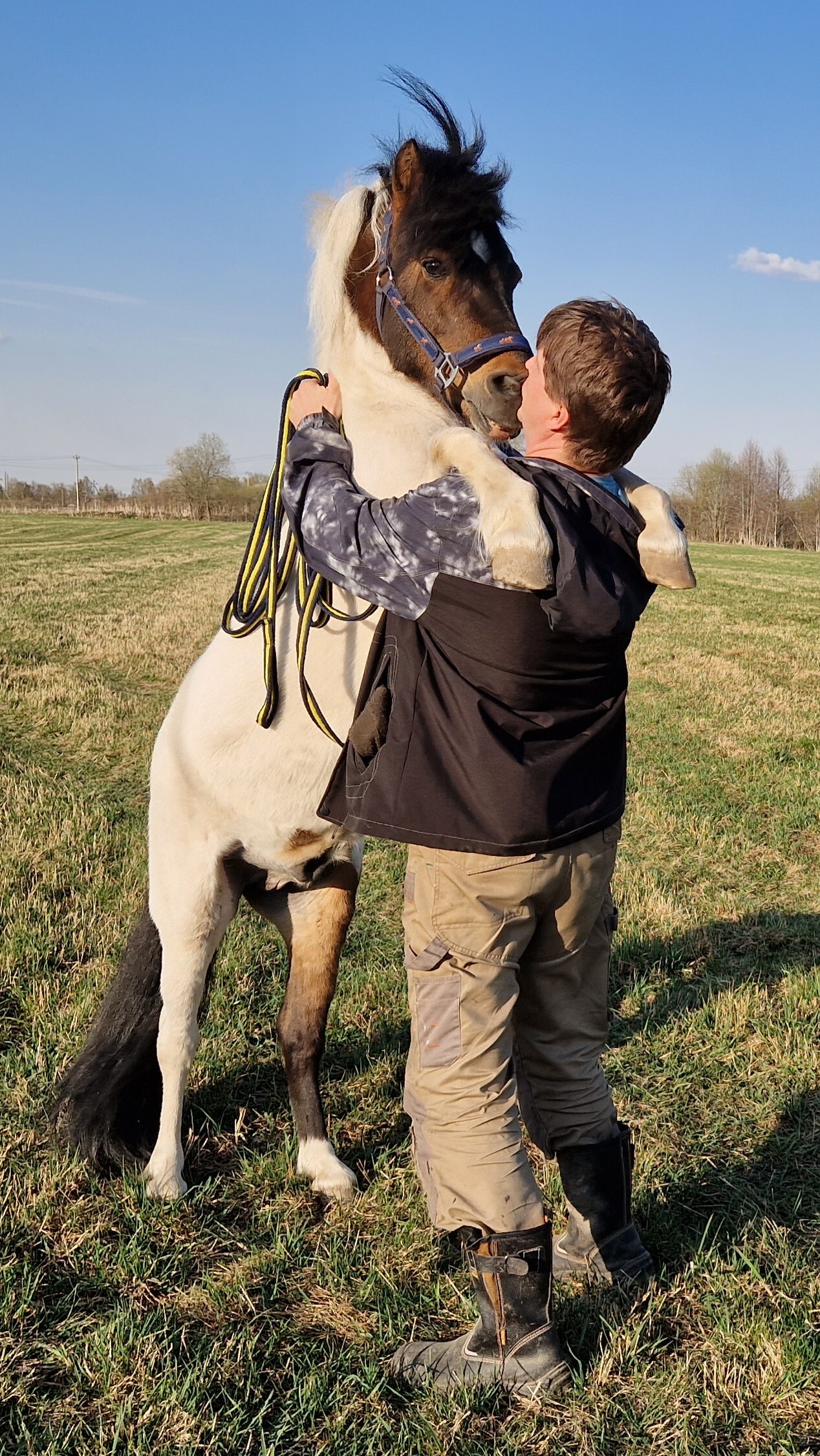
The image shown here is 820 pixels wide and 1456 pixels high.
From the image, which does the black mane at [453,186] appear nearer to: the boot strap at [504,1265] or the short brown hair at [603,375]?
the short brown hair at [603,375]

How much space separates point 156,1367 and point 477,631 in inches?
69.1

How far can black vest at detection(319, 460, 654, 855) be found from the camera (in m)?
1.91

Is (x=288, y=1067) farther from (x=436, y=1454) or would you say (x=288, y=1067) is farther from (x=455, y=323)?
(x=455, y=323)

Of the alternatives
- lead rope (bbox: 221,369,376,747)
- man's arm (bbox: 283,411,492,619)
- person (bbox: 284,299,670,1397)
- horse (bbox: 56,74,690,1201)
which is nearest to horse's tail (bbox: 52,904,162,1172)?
horse (bbox: 56,74,690,1201)

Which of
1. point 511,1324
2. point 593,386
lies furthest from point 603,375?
point 511,1324

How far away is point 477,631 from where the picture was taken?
76.8 inches

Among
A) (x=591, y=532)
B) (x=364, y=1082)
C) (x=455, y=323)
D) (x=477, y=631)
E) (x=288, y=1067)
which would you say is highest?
(x=455, y=323)

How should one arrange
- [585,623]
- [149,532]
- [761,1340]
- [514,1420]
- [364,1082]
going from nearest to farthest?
[585,623] → [514,1420] → [761,1340] → [364,1082] → [149,532]

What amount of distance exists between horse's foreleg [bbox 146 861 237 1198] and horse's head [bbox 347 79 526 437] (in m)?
1.52

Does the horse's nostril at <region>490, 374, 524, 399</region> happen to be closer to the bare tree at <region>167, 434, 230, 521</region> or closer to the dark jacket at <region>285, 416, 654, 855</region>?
the dark jacket at <region>285, 416, 654, 855</region>

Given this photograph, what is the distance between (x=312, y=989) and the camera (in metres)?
3.09

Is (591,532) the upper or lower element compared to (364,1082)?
upper

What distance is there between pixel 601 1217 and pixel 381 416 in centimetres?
211

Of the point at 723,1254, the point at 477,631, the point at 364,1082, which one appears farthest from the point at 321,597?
the point at 723,1254
